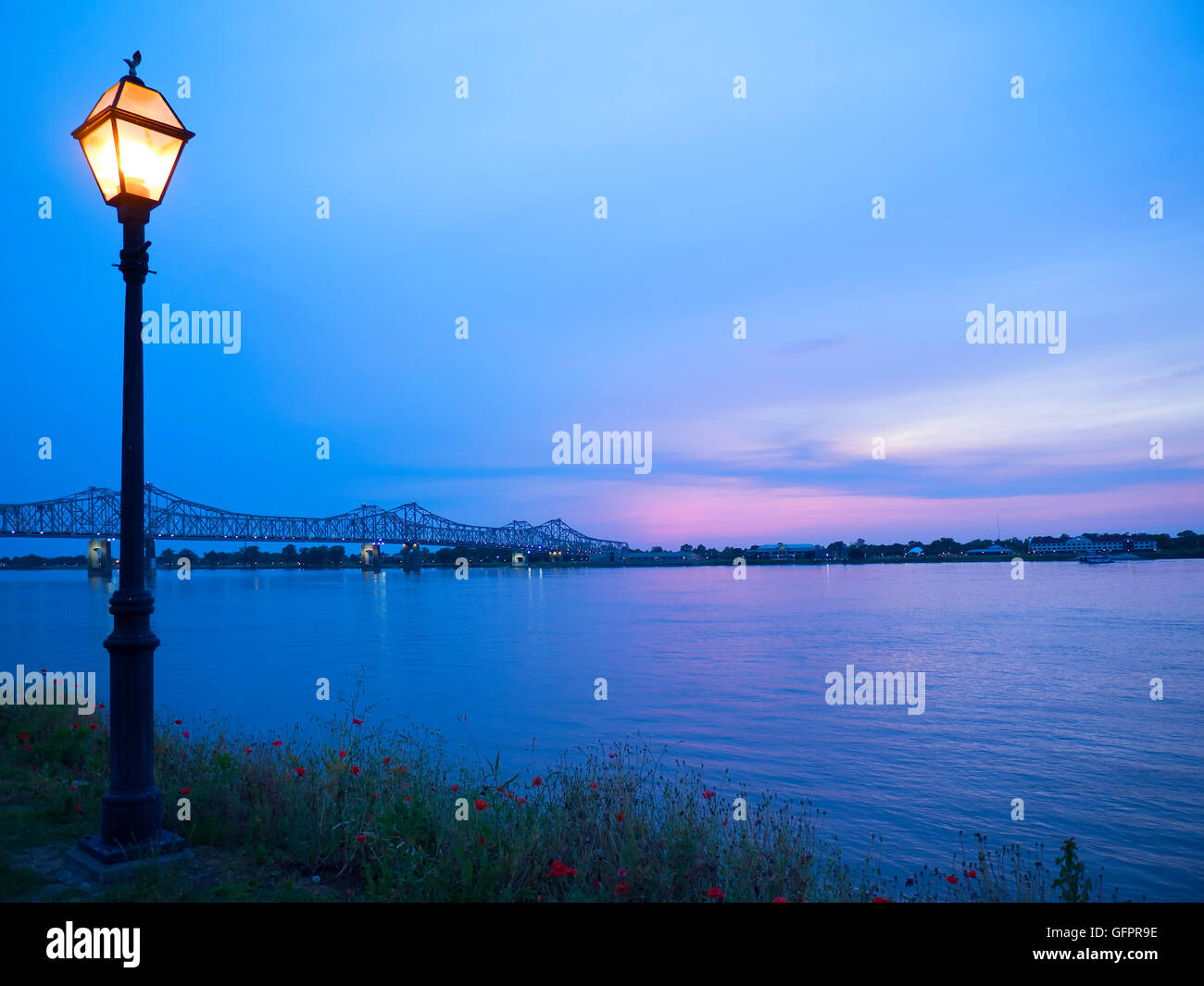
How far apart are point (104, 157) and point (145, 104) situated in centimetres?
49

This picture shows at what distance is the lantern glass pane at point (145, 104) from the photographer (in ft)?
17.8

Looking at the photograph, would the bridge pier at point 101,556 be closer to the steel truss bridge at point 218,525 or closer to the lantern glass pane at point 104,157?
the steel truss bridge at point 218,525

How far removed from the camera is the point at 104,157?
5.53 meters

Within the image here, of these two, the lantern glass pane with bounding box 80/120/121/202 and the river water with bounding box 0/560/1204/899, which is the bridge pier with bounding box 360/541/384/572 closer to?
the river water with bounding box 0/560/1204/899

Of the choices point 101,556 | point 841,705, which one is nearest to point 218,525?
point 101,556

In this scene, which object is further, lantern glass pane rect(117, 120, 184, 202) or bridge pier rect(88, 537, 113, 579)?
bridge pier rect(88, 537, 113, 579)

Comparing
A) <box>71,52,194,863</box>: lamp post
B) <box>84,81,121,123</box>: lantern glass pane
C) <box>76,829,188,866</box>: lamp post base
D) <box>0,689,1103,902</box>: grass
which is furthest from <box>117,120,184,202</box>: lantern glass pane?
<box>0,689,1103,902</box>: grass

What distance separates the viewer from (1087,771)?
13.9 meters

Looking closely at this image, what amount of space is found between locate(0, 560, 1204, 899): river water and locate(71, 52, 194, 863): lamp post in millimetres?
8168

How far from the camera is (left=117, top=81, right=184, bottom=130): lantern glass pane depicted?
17.8ft

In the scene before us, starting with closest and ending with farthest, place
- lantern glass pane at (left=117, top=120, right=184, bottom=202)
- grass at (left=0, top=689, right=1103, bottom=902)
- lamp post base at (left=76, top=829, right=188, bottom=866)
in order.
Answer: grass at (left=0, top=689, right=1103, bottom=902), lamp post base at (left=76, top=829, right=188, bottom=866), lantern glass pane at (left=117, top=120, right=184, bottom=202)
